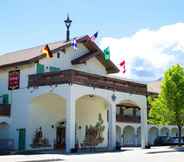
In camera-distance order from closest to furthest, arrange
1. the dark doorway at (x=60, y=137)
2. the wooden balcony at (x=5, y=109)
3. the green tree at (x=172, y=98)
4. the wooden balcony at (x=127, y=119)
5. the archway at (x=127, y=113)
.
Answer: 1. the wooden balcony at (x=5, y=109)
2. the dark doorway at (x=60, y=137)
3. the green tree at (x=172, y=98)
4. the wooden balcony at (x=127, y=119)
5. the archway at (x=127, y=113)

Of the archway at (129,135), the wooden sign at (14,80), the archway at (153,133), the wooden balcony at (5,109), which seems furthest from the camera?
the archway at (153,133)

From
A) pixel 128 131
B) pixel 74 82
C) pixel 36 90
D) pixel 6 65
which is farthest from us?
pixel 128 131

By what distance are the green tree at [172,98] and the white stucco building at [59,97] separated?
5.57 metres

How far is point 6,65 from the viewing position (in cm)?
4078

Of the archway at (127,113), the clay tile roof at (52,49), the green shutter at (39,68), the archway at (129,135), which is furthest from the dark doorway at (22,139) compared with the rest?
the archway at (129,135)

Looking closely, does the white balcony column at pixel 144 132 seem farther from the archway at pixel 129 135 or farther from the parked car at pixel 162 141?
the archway at pixel 129 135

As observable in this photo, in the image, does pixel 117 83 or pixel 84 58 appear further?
pixel 84 58

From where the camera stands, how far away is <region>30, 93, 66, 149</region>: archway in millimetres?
39375

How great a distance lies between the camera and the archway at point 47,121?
129ft

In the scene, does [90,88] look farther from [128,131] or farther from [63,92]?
[128,131]

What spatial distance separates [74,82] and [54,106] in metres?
7.15

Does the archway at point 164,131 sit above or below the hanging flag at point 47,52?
below

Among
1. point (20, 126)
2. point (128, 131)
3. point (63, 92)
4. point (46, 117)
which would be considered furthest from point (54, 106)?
point (128, 131)

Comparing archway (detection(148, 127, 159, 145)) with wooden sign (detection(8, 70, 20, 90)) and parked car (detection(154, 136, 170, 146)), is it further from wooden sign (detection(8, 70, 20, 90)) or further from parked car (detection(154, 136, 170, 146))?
wooden sign (detection(8, 70, 20, 90))
